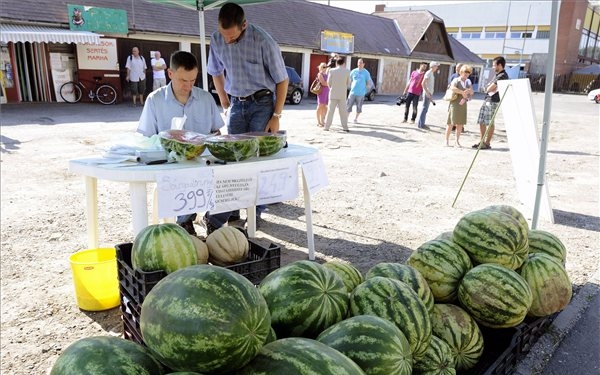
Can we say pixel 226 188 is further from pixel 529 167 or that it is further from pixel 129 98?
pixel 129 98

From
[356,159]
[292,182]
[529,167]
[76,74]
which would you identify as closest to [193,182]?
[292,182]

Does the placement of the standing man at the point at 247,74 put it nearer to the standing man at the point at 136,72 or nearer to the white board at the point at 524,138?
the white board at the point at 524,138

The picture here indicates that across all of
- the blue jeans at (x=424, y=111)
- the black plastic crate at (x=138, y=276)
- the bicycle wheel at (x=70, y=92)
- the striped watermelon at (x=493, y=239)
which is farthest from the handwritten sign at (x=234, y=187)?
the bicycle wheel at (x=70, y=92)

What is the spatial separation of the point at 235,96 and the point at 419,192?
3.56m

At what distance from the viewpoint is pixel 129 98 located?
20.7 m

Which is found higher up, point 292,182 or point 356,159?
point 292,182

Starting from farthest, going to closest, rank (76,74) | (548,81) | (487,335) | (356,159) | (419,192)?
A: 1. (76,74)
2. (356,159)
3. (419,192)
4. (548,81)
5. (487,335)

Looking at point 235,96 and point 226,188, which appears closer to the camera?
point 226,188

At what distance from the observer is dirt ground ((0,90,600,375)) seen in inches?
129

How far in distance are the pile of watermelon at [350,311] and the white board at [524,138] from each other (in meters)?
2.55

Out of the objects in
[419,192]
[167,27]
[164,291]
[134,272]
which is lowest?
[419,192]

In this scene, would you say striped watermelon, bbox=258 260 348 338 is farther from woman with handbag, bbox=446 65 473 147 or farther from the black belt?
woman with handbag, bbox=446 65 473 147

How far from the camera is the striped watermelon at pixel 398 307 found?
185 cm

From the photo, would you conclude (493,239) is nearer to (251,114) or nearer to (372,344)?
(372,344)
